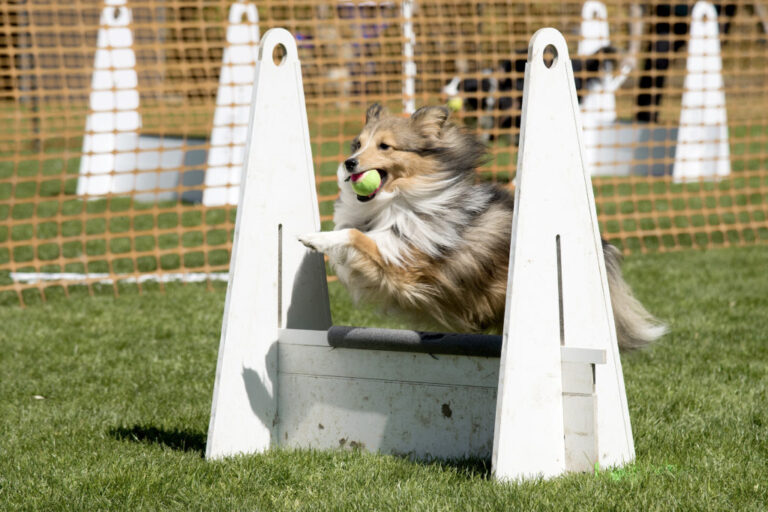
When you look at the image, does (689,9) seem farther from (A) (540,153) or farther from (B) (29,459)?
(B) (29,459)

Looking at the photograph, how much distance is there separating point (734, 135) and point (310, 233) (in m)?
16.8

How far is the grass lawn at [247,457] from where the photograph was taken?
3.00 metres

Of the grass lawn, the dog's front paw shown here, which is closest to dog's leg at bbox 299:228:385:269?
the dog's front paw

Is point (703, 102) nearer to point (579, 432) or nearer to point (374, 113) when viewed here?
point (374, 113)

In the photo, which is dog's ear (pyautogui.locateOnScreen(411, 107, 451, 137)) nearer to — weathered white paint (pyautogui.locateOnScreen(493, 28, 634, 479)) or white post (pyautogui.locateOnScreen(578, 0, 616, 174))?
weathered white paint (pyautogui.locateOnScreen(493, 28, 634, 479))

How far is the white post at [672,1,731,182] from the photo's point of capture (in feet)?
36.3

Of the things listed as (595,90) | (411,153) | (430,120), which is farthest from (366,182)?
(595,90)

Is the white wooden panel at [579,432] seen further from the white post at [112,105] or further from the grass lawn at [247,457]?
the white post at [112,105]

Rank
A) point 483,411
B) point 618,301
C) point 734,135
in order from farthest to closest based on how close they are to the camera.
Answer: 1. point 734,135
2. point 618,301
3. point 483,411

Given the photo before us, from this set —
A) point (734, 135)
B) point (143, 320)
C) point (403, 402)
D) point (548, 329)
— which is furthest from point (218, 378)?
point (734, 135)

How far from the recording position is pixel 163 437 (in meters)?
3.80

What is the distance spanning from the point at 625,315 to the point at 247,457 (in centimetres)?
168

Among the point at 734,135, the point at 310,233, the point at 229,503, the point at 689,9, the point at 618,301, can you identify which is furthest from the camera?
the point at 734,135

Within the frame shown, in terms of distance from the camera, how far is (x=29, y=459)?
3.48 m
